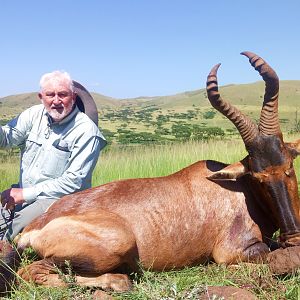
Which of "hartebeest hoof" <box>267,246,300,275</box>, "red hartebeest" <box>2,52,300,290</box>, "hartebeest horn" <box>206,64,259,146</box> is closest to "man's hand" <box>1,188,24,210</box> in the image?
"red hartebeest" <box>2,52,300,290</box>

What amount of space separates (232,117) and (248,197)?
35.5 inches

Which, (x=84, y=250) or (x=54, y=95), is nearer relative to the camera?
(x=84, y=250)

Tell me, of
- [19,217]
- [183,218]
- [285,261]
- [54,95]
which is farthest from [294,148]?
[19,217]

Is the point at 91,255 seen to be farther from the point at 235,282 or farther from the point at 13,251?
the point at 235,282

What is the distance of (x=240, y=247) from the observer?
A: 549 cm

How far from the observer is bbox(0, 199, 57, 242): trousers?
629 centimetres

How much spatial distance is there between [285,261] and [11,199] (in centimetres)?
336

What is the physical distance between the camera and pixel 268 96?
5680 mm

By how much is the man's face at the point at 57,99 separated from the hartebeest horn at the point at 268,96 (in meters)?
2.44

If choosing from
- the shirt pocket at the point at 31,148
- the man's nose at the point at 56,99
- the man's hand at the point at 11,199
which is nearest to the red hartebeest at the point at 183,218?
the man's hand at the point at 11,199

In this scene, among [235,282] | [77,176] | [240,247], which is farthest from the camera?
[77,176]

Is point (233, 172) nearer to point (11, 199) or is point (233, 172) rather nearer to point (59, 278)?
point (59, 278)

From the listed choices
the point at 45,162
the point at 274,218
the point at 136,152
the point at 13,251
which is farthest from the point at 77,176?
the point at 136,152

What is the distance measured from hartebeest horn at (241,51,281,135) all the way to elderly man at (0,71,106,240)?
222cm
